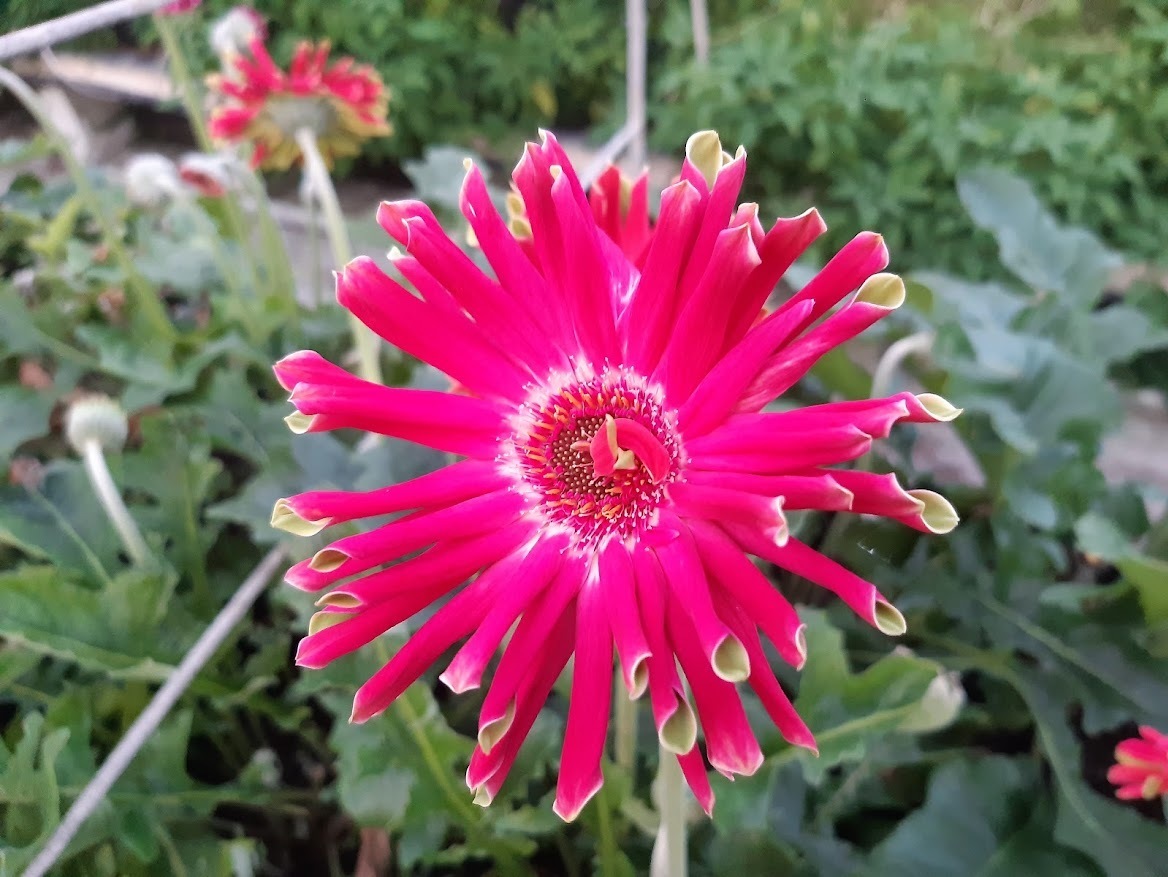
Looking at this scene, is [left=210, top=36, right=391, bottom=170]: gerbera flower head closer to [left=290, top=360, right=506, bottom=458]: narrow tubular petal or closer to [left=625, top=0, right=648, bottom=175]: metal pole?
[left=625, top=0, right=648, bottom=175]: metal pole

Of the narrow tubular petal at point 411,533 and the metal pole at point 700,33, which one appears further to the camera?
the metal pole at point 700,33

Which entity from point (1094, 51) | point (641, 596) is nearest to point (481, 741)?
point (641, 596)

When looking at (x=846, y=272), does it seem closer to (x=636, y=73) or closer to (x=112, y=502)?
(x=112, y=502)

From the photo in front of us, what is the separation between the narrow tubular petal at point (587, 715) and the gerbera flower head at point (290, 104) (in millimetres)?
509

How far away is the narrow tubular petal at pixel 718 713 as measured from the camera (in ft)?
0.86

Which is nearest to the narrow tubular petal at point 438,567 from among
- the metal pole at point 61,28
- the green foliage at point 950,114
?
the metal pole at point 61,28

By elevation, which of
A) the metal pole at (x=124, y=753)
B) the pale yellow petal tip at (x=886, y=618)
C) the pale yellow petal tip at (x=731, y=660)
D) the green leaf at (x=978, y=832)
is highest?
the pale yellow petal tip at (x=731, y=660)

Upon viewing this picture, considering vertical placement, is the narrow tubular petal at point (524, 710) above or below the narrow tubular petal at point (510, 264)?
below

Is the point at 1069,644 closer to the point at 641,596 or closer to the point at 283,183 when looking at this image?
the point at 641,596

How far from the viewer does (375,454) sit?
53 cm

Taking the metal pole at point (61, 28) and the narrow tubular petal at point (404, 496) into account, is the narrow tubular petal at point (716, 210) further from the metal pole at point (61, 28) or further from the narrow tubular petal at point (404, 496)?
the metal pole at point (61, 28)

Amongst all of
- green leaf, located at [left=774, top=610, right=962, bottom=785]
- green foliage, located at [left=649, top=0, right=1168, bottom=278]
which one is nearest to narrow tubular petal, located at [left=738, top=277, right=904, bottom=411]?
green leaf, located at [left=774, top=610, right=962, bottom=785]

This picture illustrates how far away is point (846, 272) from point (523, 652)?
17 cm

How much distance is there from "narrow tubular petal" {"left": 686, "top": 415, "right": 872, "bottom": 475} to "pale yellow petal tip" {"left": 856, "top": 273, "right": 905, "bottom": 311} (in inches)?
1.9
